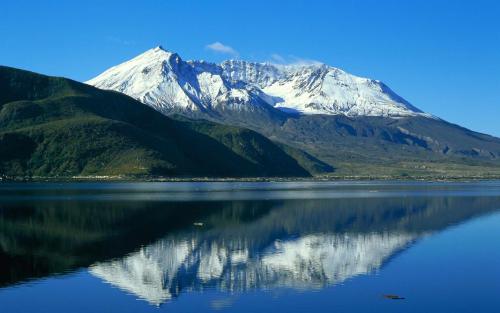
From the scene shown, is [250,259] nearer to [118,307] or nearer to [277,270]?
[277,270]

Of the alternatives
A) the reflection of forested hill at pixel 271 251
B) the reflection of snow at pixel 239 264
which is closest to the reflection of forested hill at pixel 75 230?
the reflection of forested hill at pixel 271 251

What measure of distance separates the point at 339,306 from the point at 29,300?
71.6 ft

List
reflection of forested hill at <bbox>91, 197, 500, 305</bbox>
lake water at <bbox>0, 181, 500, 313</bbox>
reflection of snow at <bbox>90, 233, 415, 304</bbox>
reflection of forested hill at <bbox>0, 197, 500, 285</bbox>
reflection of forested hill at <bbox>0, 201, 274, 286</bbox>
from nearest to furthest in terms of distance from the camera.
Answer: lake water at <bbox>0, 181, 500, 313</bbox>
reflection of snow at <bbox>90, 233, 415, 304</bbox>
reflection of forested hill at <bbox>91, 197, 500, 305</bbox>
reflection of forested hill at <bbox>0, 201, 274, 286</bbox>
reflection of forested hill at <bbox>0, 197, 500, 285</bbox>

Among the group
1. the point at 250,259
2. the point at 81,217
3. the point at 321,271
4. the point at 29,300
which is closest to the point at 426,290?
the point at 321,271

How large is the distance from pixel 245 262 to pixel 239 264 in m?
1.43

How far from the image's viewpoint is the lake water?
47.8m

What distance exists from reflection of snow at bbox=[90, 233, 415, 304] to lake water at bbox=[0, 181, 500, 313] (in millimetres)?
121

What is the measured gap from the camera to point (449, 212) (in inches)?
4958

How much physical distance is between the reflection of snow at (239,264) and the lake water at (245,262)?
12 centimetres

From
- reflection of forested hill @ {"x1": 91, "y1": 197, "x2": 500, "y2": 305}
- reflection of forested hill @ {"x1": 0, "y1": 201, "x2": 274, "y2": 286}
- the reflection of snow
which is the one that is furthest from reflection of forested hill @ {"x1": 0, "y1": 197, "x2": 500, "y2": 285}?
the reflection of snow

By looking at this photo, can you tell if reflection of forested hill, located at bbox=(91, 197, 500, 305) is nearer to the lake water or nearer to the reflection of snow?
the reflection of snow

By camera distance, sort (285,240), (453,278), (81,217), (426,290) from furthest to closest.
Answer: (81,217) → (285,240) → (453,278) → (426,290)

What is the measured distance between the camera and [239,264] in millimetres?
63812

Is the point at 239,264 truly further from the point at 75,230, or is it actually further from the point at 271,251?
the point at 75,230
